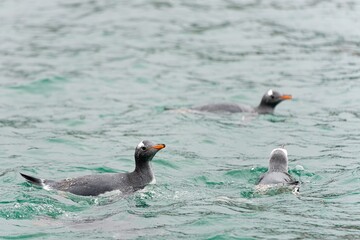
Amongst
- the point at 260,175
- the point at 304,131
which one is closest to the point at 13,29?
the point at 304,131

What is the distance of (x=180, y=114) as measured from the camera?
20125 mm

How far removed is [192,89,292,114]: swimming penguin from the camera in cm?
2002

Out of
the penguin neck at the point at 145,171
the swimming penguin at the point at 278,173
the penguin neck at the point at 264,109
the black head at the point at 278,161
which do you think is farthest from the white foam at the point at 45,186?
the penguin neck at the point at 264,109

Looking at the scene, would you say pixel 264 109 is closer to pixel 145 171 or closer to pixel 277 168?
pixel 277 168

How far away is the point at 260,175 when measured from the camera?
51.4ft

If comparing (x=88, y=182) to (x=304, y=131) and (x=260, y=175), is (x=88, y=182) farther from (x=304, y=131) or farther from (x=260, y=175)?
(x=304, y=131)

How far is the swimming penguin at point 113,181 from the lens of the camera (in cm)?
1417

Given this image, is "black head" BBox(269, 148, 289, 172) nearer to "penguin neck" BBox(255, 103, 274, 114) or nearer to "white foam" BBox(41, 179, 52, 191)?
"white foam" BBox(41, 179, 52, 191)

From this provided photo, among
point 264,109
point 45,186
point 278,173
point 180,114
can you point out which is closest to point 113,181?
point 45,186

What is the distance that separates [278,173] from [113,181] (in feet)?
8.88

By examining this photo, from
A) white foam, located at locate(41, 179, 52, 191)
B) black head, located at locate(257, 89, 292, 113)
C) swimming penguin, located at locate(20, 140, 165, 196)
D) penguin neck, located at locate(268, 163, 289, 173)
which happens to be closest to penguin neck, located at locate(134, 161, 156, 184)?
swimming penguin, located at locate(20, 140, 165, 196)

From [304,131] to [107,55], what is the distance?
887cm

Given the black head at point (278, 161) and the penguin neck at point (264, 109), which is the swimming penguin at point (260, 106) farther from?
the black head at point (278, 161)

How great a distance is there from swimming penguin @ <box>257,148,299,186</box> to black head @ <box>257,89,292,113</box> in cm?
469
